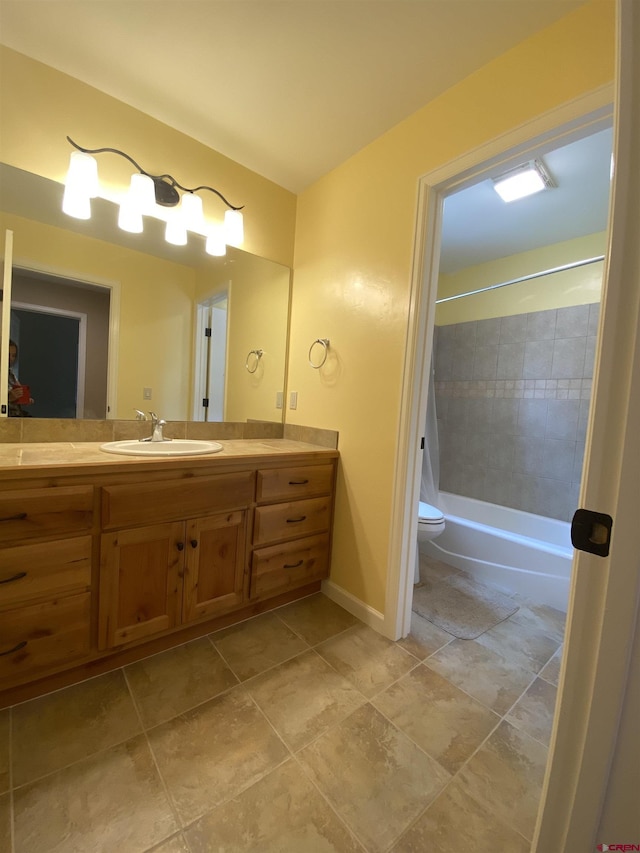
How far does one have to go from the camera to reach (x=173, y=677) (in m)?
1.33

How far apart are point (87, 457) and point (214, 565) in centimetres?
69

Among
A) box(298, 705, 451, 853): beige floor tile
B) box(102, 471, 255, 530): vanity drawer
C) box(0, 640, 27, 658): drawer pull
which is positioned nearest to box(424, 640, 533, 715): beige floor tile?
box(298, 705, 451, 853): beige floor tile

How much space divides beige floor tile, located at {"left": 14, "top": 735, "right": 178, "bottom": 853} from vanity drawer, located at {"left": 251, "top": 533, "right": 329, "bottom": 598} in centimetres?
73

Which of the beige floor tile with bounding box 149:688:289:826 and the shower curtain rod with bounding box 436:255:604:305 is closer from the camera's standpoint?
the beige floor tile with bounding box 149:688:289:826

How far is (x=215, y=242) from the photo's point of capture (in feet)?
6.10

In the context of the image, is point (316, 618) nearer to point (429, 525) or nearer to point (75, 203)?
point (429, 525)

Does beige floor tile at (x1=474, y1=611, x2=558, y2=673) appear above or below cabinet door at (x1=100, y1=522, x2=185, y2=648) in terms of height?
below

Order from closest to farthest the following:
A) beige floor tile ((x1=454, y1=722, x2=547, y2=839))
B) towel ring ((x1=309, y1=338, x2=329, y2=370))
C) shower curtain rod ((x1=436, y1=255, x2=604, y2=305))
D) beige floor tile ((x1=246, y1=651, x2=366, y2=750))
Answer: beige floor tile ((x1=454, y1=722, x2=547, y2=839))
beige floor tile ((x1=246, y1=651, x2=366, y2=750))
towel ring ((x1=309, y1=338, x2=329, y2=370))
shower curtain rod ((x1=436, y1=255, x2=604, y2=305))

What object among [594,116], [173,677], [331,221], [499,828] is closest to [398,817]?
[499,828]

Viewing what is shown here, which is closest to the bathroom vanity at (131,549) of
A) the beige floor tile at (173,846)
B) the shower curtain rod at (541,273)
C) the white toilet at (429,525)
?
the beige floor tile at (173,846)

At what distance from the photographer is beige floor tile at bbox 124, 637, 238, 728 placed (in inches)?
47.0

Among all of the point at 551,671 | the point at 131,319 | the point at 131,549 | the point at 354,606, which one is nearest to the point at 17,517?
the point at 131,549

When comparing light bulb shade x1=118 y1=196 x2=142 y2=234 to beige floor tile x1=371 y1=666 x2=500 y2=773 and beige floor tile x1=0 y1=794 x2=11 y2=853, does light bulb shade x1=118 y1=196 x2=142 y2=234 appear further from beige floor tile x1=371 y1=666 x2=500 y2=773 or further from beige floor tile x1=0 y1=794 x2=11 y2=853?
beige floor tile x1=371 y1=666 x2=500 y2=773

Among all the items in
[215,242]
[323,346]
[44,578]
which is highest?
[215,242]
